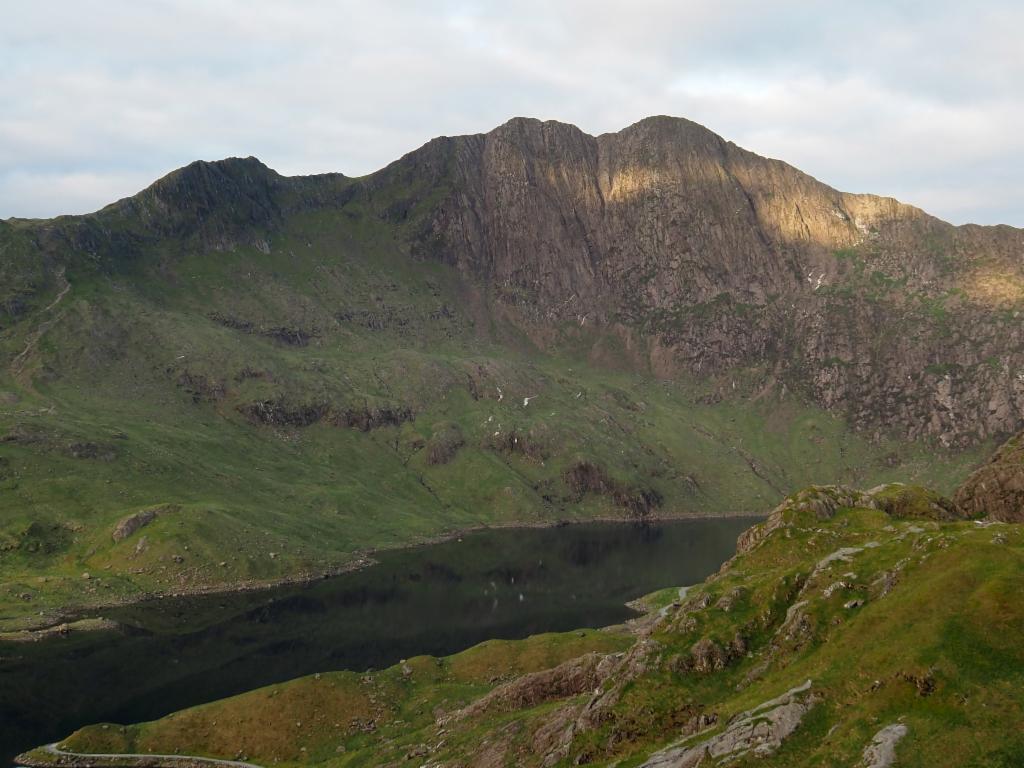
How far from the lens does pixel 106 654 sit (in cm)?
13088

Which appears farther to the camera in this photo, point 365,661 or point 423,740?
point 365,661

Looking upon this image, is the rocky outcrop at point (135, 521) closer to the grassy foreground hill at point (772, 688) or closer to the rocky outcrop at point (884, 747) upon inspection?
the grassy foreground hill at point (772, 688)

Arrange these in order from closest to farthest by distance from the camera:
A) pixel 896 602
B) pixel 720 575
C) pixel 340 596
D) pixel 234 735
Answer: pixel 896 602 → pixel 720 575 → pixel 234 735 → pixel 340 596

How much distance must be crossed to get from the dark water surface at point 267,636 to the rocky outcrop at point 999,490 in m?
82.3

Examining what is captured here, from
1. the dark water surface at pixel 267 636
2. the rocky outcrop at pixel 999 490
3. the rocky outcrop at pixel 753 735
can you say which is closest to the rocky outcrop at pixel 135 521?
the dark water surface at pixel 267 636

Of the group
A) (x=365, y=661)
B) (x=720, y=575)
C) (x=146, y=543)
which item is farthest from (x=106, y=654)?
(x=720, y=575)

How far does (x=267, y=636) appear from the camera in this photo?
143250 mm

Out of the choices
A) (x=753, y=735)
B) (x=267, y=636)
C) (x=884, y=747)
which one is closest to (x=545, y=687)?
(x=753, y=735)

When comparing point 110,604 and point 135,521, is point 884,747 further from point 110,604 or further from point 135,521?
point 135,521

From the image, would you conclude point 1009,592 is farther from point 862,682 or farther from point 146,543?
point 146,543

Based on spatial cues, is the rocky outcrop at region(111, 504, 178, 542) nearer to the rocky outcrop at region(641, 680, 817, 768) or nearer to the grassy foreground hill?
the grassy foreground hill

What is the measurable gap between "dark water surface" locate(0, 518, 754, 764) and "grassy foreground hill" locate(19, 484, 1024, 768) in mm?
22795

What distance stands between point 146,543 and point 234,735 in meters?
109

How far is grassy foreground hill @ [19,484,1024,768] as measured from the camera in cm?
4294
